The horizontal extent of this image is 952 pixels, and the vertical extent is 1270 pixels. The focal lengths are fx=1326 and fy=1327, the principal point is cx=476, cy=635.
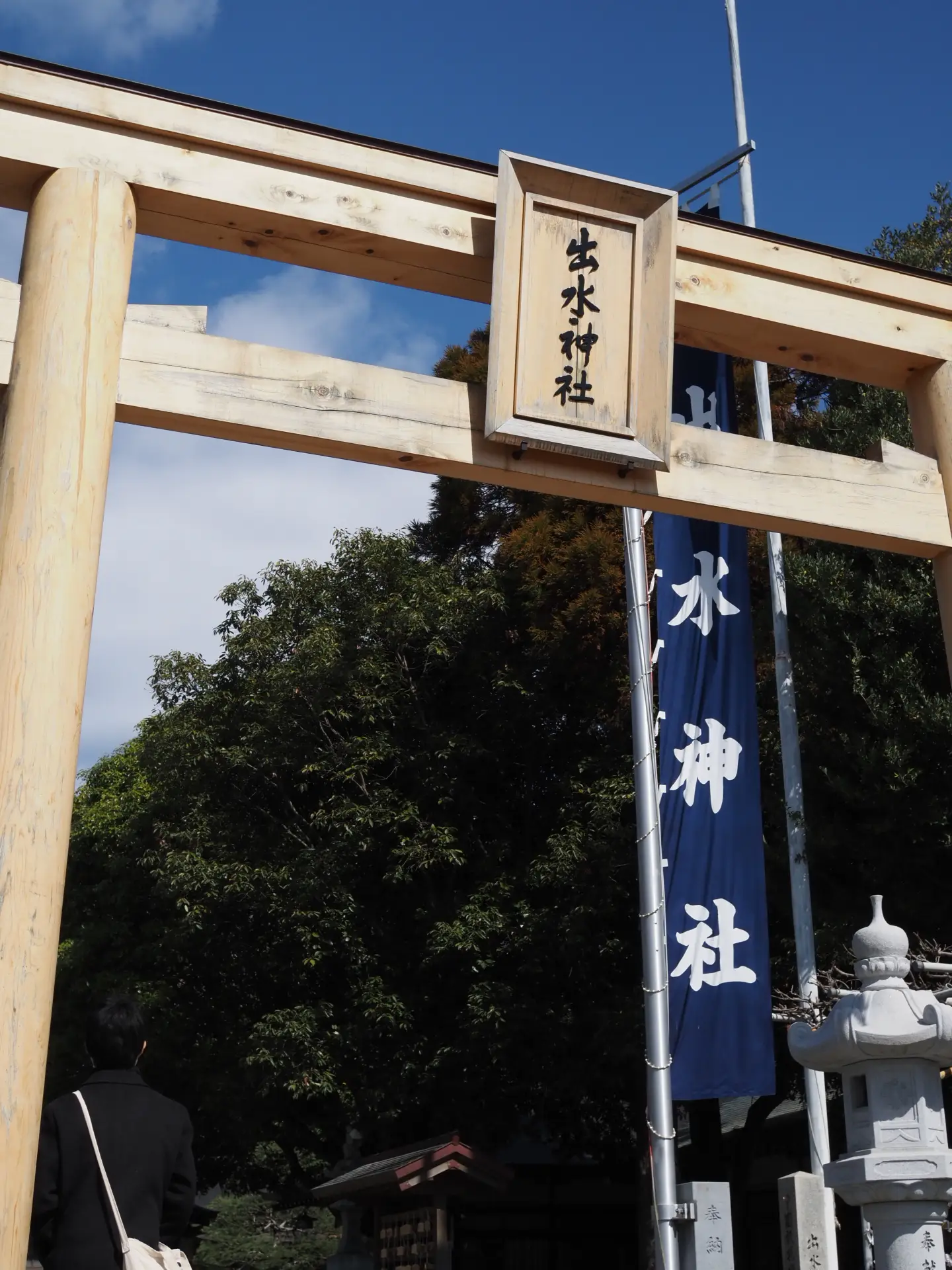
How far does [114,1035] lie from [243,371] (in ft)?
7.53

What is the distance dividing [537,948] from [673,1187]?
16.2ft

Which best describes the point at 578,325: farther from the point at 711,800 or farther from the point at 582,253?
the point at 711,800

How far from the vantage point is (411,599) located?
15.6m

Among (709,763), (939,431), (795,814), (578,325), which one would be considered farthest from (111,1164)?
(795,814)

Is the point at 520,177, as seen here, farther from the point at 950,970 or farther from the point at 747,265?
the point at 950,970

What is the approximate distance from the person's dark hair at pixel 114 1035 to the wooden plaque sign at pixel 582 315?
2.35m

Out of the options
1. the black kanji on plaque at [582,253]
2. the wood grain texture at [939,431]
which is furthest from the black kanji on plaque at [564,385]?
the wood grain texture at [939,431]

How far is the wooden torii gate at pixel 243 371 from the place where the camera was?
3.78 meters

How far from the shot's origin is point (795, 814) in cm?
1073

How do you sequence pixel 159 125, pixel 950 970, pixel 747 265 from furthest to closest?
pixel 950 970 → pixel 747 265 → pixel 159 125

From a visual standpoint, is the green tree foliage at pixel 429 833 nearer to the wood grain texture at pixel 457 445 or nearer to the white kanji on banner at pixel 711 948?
the white kanji on banner at pixel 711 948

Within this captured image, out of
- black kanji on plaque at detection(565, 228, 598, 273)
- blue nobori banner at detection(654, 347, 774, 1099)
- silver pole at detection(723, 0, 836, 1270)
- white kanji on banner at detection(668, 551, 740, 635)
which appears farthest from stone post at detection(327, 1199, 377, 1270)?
black kanji on plaque at detection(565, 228, 598, 273)

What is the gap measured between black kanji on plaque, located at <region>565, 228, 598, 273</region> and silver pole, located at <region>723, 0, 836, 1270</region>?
5771mm

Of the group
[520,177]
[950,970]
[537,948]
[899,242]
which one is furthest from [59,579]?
[899,242]
